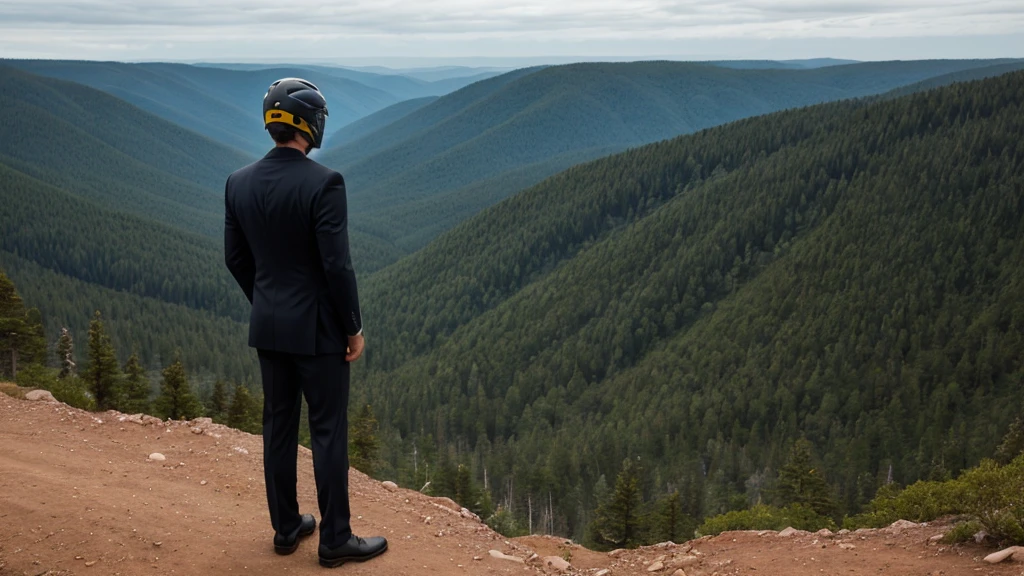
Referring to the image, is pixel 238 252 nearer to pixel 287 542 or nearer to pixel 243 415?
pixel 287 542

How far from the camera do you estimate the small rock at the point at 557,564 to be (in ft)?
34.9

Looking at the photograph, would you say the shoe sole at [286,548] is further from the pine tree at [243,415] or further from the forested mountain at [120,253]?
the forested mountain at [120,253]

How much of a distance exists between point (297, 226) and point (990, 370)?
10874 cm

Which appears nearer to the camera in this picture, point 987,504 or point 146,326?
point 987,504

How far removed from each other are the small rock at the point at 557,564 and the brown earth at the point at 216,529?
239mm

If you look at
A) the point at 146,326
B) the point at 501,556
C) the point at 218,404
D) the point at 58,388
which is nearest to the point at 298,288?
the point at 501,556

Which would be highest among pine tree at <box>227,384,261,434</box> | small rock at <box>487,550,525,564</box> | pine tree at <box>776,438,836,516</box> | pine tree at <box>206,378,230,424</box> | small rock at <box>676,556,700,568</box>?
small rock at <box>487,550,525,564</box>

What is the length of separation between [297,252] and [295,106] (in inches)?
61.0

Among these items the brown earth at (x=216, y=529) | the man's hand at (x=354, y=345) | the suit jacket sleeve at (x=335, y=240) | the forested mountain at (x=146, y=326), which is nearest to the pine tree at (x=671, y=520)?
the brown earth at (x=216, y=529)

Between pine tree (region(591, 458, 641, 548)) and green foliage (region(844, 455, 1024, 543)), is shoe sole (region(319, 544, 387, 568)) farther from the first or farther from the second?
pine tree (region(591, 458, 641, 548))

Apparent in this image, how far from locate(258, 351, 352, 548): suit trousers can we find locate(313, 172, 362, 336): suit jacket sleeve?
0.82 m

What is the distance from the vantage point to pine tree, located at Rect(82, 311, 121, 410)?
81.7ft

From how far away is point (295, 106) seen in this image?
787cm

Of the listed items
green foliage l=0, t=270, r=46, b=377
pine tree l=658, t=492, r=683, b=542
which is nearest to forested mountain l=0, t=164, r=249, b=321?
green foliage l=0, t=270, r=46, b=377
